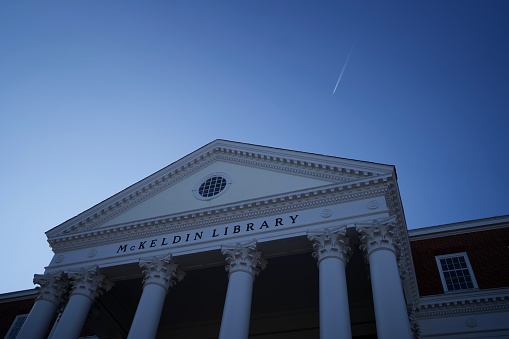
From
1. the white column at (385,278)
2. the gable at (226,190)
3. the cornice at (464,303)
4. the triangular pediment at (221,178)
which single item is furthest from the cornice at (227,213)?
the cornice at (464,303)

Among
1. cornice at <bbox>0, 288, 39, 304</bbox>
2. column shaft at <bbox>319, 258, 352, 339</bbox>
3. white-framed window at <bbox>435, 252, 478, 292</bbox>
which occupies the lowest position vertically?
column shaft at <bbox>319, 258, 352, 339</bbox>

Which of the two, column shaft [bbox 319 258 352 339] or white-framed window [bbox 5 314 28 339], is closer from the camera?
column shaft [bbox 319 258 352 339]

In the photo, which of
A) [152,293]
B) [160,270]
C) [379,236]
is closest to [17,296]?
[160,270]

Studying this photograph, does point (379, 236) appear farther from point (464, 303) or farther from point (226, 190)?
point (464, 303)

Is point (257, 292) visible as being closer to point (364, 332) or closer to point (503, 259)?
point (364, 332)

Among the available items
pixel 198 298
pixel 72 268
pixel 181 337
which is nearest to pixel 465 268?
pixel 198 298

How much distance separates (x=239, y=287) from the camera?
19688 millimetres

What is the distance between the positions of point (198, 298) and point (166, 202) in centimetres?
628

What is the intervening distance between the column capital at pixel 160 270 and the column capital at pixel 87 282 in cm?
285

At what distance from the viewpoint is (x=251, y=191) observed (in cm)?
2369

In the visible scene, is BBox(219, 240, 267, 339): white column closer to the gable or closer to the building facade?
the building facade

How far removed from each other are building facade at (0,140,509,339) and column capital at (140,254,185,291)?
6cm

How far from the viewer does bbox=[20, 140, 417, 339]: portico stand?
19188mm

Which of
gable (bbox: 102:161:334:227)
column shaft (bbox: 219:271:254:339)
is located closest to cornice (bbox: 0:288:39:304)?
gable (bbox: 102:161:334:227)
